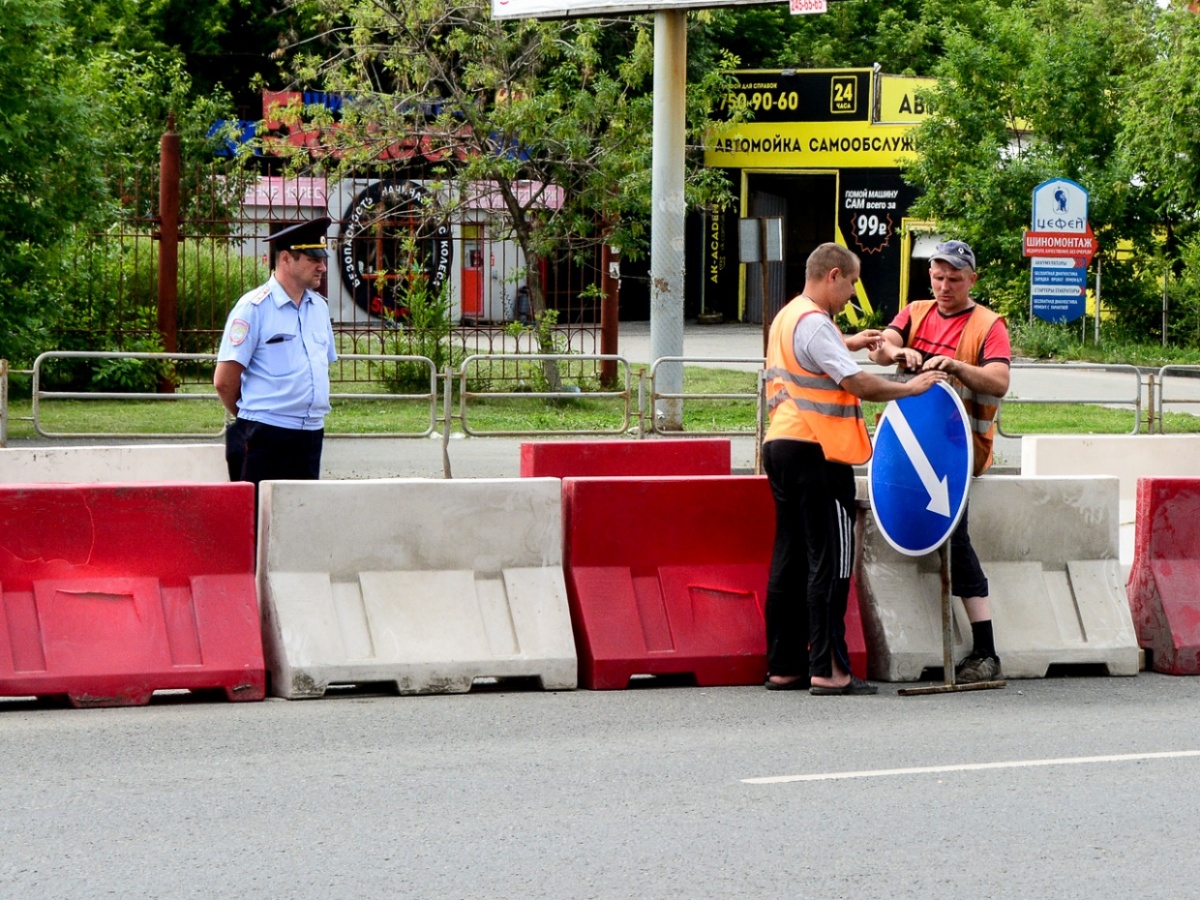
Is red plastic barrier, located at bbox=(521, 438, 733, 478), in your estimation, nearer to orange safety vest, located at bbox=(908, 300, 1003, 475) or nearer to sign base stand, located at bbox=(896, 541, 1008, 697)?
→ orange safety vest, located at bbox=(908, 300, 1003, 475)

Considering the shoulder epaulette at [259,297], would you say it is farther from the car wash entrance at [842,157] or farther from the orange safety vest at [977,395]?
the car wash entrance at [842,157]

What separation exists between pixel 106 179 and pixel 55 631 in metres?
14.7

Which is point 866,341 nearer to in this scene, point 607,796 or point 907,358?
point 907,358

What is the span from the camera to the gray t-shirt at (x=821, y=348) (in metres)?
7.76

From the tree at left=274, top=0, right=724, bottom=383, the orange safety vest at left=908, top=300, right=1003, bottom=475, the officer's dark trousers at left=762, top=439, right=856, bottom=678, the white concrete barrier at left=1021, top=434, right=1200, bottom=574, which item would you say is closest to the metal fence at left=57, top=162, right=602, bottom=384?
the tree at left=274, top=0, right=724, bottom=383

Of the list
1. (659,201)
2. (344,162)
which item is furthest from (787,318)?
(344,162)

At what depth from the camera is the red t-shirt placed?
26.9ft

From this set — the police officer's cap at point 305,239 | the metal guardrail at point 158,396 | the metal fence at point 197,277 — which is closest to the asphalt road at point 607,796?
the police officer's cap at point 305,239

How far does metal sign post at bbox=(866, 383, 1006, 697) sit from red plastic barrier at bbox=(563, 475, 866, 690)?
0.53m

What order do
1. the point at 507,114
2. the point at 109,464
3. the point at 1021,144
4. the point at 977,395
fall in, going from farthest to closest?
the point at 1021,144 → the point at 507,114 → the point at 109,464 → the point at 977,395

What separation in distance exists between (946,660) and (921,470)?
3.04 feet

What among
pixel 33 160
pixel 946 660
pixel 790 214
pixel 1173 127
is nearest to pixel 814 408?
pixel 946 660

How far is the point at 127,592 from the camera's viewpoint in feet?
24.5

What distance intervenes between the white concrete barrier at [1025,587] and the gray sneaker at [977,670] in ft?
0.52
